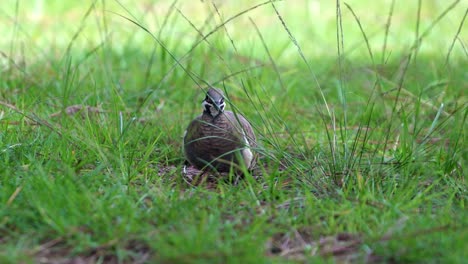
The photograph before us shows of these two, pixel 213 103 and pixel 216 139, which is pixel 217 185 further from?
pixel 213 103

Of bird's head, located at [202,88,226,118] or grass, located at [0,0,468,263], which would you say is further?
bird's head, located at [202,88,226,118]

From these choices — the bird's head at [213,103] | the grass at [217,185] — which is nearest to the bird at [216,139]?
the bird's head at [213,103]

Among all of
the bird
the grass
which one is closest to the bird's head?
the bird

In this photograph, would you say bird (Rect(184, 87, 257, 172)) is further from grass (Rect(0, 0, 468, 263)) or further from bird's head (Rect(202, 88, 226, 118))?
grass (Rect(0, 0, 468, 263))

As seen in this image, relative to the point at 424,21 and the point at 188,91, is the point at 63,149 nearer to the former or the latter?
the point at 188,91

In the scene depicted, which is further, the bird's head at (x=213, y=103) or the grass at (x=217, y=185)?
the bird's head at (x=213, y=103)

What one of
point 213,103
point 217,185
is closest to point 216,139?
point 213,103

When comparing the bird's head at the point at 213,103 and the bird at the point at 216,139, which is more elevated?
the bird's head at the point at 213,103

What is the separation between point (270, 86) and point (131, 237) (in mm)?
3000

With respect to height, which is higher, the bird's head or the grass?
the bird's head

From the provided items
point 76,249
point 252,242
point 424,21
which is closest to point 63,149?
point 76,249

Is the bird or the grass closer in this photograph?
the grass

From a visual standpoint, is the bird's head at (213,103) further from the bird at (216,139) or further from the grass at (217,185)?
the grass at (217,185)

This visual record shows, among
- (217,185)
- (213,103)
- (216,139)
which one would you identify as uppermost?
(213,103)
